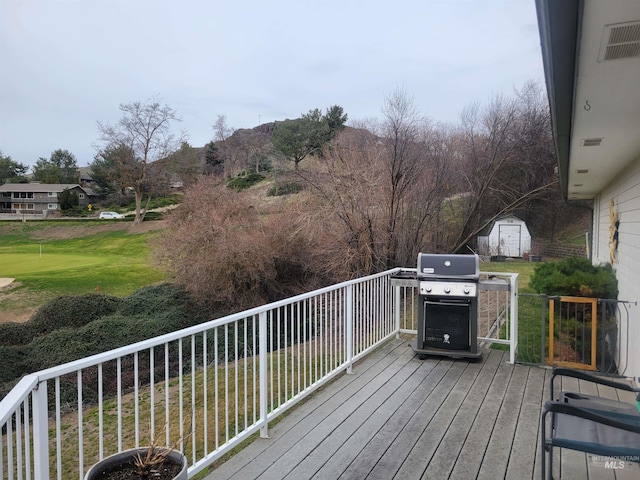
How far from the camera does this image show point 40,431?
1.48 metres

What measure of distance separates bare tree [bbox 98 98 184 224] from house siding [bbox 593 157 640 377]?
32.8 m

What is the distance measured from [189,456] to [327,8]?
13.4 metres

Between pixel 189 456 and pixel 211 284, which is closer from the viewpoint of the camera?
pixel 189 456

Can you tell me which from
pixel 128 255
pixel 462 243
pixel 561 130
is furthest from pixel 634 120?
pixel 128 255

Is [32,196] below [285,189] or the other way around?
the other way around

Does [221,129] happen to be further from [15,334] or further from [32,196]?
[15,334]

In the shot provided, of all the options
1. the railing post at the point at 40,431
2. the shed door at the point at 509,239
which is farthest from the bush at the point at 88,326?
the shed door at the point at 509,239

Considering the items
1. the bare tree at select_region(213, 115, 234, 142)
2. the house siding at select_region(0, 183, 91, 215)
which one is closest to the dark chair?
the bare tree at select_region(213, 115, 234, 142)

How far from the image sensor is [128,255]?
976 inches

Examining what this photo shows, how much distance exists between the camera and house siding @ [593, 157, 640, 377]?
422 cm

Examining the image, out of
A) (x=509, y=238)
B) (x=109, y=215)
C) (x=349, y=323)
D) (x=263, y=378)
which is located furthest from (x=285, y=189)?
(x=109, y=215)

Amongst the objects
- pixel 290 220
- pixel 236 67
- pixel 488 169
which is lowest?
pixel 290 220

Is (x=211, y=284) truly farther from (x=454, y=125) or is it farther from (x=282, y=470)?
(x=454, y=125)

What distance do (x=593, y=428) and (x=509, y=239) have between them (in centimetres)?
1720
